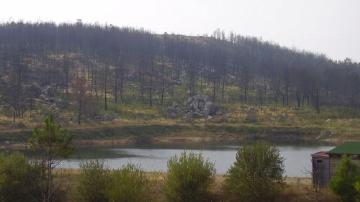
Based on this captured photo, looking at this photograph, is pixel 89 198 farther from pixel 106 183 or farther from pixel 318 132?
pixel 318 132

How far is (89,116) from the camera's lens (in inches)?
5394

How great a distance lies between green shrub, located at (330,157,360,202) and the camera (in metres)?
43.4

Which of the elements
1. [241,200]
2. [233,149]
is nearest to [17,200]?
[241,200]

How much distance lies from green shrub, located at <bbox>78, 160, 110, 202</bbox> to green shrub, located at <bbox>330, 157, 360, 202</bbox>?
63.2 feet

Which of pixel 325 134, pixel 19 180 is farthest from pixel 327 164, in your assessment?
pixel 325 134

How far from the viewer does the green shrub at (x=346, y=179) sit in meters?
43.4

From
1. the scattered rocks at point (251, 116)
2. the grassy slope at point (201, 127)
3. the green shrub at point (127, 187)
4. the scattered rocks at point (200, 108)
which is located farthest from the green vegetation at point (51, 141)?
the scattered rocks at point (200, 108)

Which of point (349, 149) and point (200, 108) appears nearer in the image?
point (349, 149)

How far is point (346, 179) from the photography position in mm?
43500

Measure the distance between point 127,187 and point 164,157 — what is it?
45.6 m

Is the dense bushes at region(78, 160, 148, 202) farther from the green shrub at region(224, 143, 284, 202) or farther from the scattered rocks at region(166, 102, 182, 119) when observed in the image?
the scattered rocks at region(166, 102, 182, 119)

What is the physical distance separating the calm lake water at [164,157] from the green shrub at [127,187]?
2074cm

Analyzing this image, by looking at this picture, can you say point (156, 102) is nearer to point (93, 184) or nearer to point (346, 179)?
point (93, 184)

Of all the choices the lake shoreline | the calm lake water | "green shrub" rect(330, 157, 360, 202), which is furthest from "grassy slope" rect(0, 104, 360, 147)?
"green shrub" rect(330, 157, 360, 202)
